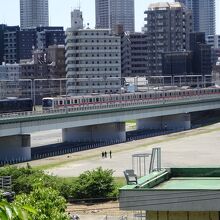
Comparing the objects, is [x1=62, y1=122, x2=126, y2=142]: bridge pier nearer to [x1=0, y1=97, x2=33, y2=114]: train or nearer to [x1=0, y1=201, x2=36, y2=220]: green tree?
[x1=0, y1=97, x2=33, y2=114]: train

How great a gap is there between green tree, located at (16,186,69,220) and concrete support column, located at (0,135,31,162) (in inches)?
2090

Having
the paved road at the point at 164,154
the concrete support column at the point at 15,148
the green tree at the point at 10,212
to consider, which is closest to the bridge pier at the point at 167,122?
the paved road at the point at 164,154

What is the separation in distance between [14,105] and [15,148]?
13.8m

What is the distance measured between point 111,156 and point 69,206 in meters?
32.4

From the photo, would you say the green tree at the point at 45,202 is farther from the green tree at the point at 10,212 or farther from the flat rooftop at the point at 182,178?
the green tree at the point at 10,212

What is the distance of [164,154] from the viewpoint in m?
76.6

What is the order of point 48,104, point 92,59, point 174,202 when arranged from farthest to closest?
point 92,59 → point 48,104 → point 174,202

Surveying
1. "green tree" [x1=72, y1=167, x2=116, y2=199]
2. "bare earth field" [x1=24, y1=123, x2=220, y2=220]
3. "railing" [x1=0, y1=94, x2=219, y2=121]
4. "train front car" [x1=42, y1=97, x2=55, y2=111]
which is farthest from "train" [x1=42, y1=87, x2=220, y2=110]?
"green tree" [x1=72, y1=167, x2=116, y2=199]

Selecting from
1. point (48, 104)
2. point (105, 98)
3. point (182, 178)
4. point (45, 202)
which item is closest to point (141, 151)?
point (48, 104)

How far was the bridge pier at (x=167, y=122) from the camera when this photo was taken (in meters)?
118

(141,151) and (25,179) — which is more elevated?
(25,179)

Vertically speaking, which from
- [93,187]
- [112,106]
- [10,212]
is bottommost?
[93,187]

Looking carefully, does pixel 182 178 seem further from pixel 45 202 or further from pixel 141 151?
pixel 141 151

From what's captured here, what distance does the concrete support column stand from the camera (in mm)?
77688
